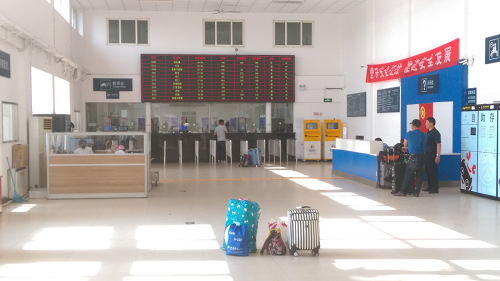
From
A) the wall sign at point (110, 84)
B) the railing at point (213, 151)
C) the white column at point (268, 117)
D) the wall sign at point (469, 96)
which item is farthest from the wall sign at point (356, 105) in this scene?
the wall sign at point (110, 84)

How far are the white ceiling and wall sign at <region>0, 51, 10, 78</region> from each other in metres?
6.80

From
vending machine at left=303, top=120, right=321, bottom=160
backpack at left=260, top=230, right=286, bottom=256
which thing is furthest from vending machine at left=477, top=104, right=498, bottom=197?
vending machine at left=303, top=120, right=321, bottom=160

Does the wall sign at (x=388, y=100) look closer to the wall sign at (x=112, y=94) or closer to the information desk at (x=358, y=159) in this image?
the information desk at (x=358, y=159)

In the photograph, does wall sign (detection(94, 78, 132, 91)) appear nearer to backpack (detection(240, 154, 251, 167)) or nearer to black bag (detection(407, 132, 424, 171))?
backpack (detection(240, 154, 251, 167))

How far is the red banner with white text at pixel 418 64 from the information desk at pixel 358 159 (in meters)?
2.24

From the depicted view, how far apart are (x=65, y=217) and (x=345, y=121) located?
11.6 meters

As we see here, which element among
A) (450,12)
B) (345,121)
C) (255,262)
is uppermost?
(450,12)

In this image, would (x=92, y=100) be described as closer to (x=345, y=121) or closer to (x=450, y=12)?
(x=345, y=121)

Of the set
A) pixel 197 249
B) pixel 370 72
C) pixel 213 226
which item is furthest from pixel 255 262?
pixel 370 72

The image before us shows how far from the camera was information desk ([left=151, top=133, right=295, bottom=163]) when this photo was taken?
53.8 ft

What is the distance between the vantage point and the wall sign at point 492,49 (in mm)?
8797

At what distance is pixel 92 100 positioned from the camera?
16.2m

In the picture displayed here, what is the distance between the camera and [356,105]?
1589cm

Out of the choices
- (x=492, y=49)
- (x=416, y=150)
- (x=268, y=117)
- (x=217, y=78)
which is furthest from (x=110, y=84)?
(x=492, y=49)
